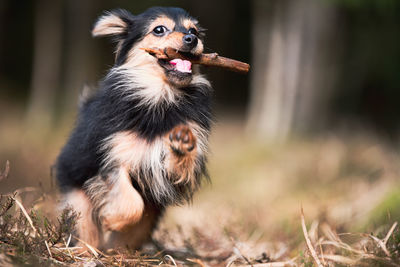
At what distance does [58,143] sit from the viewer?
36.7ft

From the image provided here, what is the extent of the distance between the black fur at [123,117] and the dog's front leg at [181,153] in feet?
0.57

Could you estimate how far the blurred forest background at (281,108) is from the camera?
6.64m

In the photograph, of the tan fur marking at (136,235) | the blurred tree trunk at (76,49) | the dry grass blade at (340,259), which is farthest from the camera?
the blurred tree trunk at (76,49)

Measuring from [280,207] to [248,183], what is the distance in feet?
4.38

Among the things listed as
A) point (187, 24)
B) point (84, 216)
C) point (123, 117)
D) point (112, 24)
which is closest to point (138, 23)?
point (112, 24)

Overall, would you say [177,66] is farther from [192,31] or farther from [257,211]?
[257,211]

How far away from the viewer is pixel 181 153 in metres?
3.68

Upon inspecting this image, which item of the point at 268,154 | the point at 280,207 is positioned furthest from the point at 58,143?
the point at 280,207

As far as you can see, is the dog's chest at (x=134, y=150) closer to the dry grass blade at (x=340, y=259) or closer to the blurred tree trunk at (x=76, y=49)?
the dry grass blade at (x=340, y=259)

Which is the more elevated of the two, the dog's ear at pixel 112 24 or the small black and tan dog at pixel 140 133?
the dog's ear at pixel 112 24

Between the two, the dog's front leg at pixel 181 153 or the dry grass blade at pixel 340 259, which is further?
the dog's front leg at pixel 181 153

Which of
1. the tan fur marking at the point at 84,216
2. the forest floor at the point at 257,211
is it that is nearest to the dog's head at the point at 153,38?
the forest floor at the point at 257,211

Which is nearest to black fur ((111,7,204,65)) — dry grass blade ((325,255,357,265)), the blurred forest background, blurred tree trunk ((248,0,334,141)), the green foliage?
the blurred forest background

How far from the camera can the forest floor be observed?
3.37m
